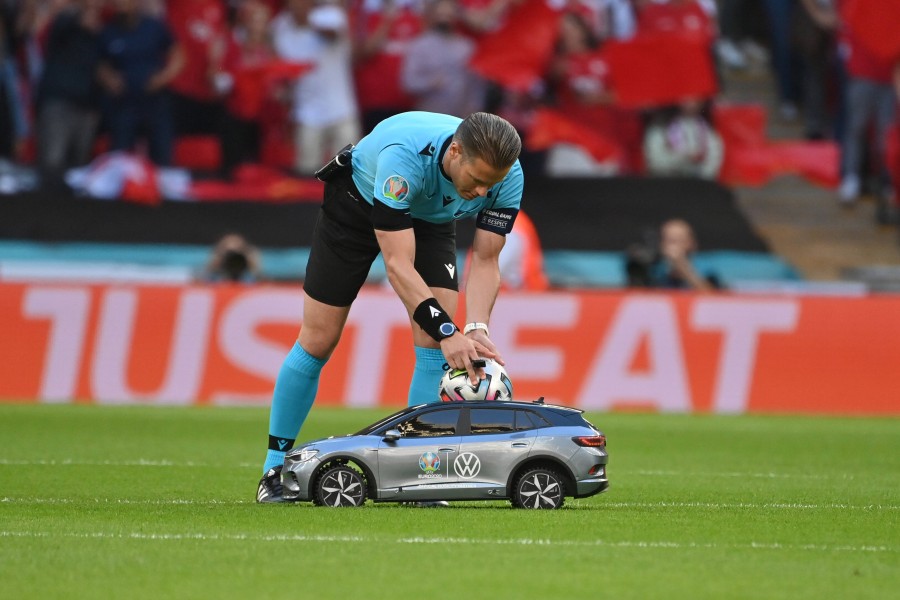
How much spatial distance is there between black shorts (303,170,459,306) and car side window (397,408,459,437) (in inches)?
33.6

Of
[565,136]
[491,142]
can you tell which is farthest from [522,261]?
[491,142]

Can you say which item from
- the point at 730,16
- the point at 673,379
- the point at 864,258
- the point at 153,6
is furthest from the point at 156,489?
the point at 730,16

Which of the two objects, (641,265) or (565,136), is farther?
(565,136)

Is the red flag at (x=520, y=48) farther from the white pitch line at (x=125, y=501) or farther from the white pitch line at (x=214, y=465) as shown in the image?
the white pitch line at (x=125, y=501)

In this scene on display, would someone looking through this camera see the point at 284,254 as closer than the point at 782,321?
No

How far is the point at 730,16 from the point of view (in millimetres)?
26031

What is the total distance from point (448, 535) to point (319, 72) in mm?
13107

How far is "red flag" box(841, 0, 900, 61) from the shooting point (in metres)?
20.7

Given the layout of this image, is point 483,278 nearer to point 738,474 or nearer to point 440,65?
point 738,474

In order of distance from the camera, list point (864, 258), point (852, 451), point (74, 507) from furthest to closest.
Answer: point (864, 258)
point (852, 451)
point (74, 507)

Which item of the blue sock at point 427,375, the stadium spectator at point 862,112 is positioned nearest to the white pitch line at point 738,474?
the blue sock at point 427,375

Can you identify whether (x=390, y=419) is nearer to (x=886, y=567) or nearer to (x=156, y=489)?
(x=156, y=489)

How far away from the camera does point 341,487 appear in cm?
854

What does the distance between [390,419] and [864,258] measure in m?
14.7
